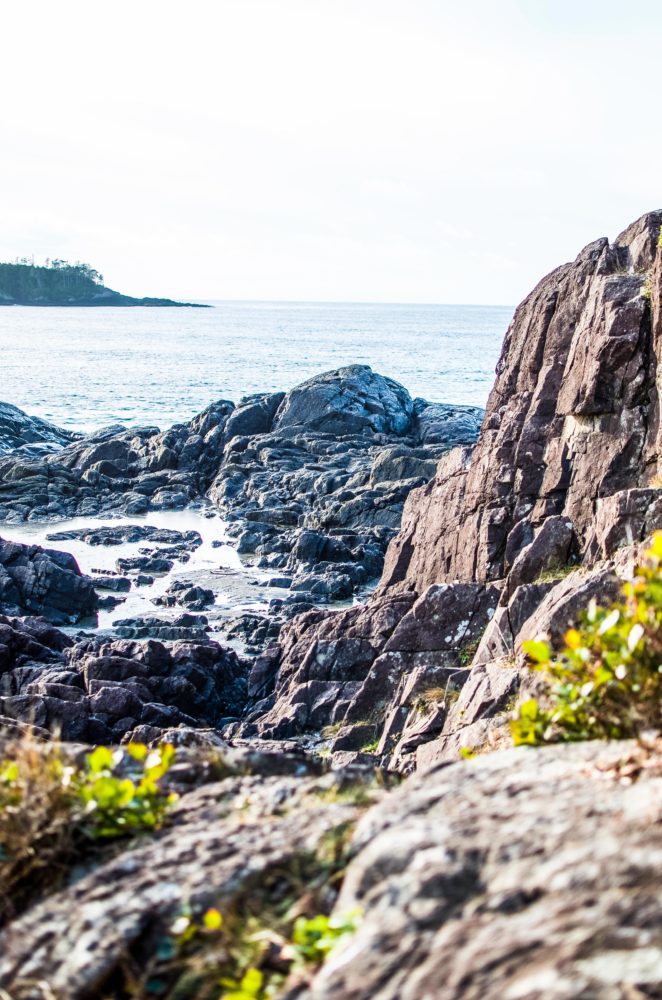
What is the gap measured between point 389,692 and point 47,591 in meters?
14.0

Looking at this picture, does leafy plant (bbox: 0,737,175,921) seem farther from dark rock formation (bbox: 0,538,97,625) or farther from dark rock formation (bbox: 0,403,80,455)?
dark rock formation (bbox: 0,403,80,455)

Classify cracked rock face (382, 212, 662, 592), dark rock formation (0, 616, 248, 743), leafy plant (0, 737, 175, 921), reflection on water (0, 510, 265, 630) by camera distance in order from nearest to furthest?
leafy plant (0, 737, 175, 921), cracked rock face (382, 212, 662, 592), dark rock formation (0, 616, 248, 743), reflection on water (0, 510, 265, 630)

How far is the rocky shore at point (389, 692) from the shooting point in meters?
3.66

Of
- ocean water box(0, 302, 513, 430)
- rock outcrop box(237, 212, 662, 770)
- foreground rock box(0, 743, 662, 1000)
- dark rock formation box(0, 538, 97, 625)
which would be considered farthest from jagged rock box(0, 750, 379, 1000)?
ocean water box(0, 302, 513, 430)

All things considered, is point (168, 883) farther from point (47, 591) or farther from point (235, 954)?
point (47, 591)

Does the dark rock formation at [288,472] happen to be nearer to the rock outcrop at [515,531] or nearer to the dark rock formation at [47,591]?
the dark rock formation at [47,591]

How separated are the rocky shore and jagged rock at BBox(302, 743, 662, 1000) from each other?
0.01 meters

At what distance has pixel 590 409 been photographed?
18141mm

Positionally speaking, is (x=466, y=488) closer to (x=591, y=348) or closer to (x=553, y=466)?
(x=553, y=466)

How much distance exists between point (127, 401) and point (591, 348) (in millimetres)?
69197

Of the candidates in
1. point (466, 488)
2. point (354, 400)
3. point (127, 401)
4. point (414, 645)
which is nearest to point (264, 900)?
point (414, 645)

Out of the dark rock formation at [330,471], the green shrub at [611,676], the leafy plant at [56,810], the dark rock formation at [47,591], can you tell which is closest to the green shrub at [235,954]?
the leafy plant at [56,810]

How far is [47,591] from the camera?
28.9 metres

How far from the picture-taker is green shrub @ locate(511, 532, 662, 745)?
16.3ft
